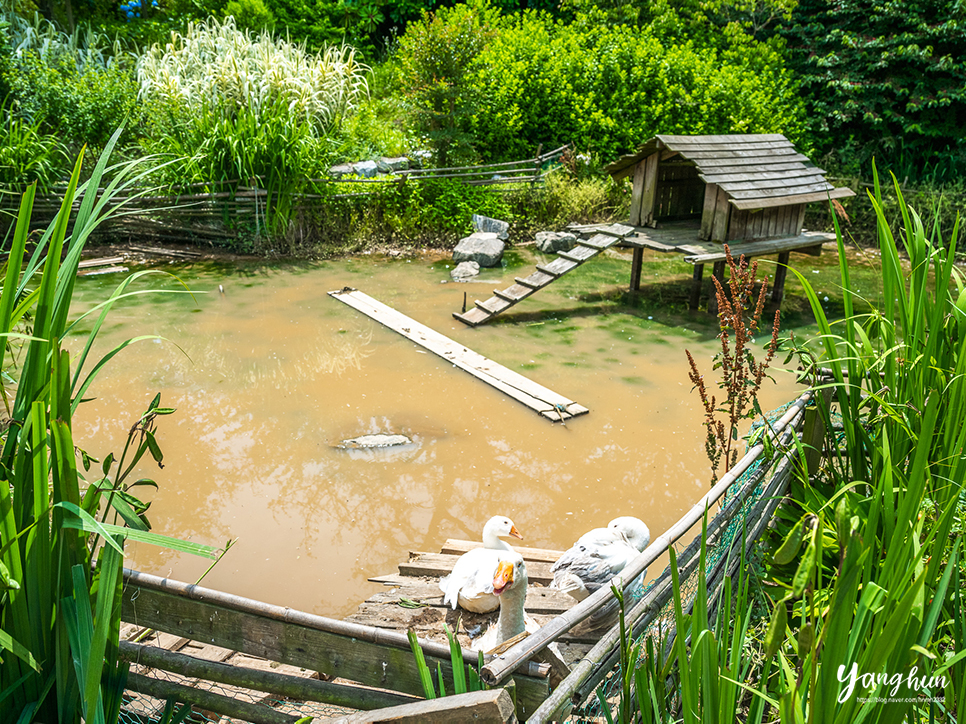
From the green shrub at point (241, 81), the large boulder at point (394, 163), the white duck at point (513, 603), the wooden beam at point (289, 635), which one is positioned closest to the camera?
the wooden beam at point (289, 635)

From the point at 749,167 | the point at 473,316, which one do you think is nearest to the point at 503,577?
the point at 473,316

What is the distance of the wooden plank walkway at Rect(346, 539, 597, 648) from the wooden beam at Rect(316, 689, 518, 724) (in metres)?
1.10

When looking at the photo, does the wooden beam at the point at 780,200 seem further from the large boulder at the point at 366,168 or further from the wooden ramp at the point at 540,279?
the large boulder at the point at 366,168

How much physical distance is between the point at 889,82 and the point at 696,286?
6782 mm

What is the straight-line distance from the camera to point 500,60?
40.3ft

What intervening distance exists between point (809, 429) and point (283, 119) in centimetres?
878

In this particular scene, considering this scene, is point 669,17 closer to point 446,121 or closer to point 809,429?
point 446,121

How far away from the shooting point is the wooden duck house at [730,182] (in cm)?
764

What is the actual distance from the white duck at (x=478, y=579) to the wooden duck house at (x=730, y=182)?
5426 mm

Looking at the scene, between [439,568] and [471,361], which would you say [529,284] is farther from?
[439,568]

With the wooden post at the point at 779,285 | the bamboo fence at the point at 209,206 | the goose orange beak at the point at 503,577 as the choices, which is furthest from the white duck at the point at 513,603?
the bamboo fence at the point at 209,206

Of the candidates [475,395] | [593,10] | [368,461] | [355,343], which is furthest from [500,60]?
[368,461]

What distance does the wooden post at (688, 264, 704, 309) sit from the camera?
26.2 ft

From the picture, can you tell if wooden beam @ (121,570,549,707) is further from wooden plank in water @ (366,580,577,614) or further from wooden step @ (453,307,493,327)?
wooden step @ (453,307,493,327)
